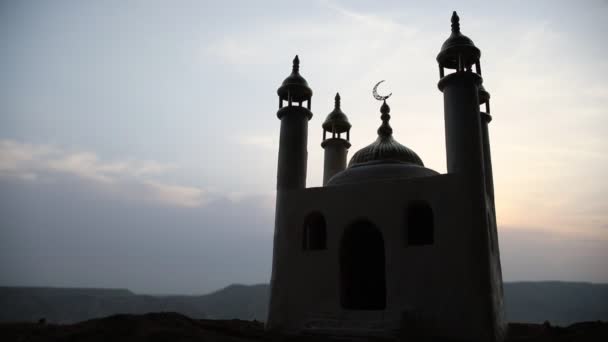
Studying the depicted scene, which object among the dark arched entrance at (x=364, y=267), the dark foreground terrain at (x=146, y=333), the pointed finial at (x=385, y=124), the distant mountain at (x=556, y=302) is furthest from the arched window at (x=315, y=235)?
the distant mountain at (x=556, y=302)

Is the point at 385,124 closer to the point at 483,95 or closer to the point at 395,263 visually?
the point at 483,95

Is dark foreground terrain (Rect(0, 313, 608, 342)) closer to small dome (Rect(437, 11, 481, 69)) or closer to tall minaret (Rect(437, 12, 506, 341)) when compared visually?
tall minaret (Rect(437, 12, 506, 341))

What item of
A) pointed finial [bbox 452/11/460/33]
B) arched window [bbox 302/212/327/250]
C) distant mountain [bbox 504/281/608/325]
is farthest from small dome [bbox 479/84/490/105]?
distant mountain [bbox 504/281/608/325]

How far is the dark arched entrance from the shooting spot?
1598 centimetres

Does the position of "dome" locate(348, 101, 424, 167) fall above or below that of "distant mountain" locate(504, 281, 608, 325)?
above

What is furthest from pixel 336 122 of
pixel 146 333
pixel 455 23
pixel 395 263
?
pixel 146 333

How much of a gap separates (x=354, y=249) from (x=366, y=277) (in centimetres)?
123

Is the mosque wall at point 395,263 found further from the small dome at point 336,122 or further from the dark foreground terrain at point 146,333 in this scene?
the small dome at point 336,122

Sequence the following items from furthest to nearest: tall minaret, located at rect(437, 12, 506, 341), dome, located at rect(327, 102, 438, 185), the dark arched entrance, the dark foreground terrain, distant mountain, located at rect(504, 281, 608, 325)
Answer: distant mountain, located at rect(504, 281, 608, 325), dome, located at rect(327, 102, 438, 185), the dark arched entrance, tall minaret, located at rect(437, 12, 506, 341), the dark foreground terrain

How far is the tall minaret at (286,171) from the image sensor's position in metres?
15.7

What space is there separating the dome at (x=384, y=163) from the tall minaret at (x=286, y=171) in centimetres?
185

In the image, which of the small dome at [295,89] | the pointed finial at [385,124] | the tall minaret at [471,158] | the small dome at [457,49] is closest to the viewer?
the tall minaret at [471,158]

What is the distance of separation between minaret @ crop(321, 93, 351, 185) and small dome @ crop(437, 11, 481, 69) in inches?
309

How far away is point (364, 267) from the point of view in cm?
1650
